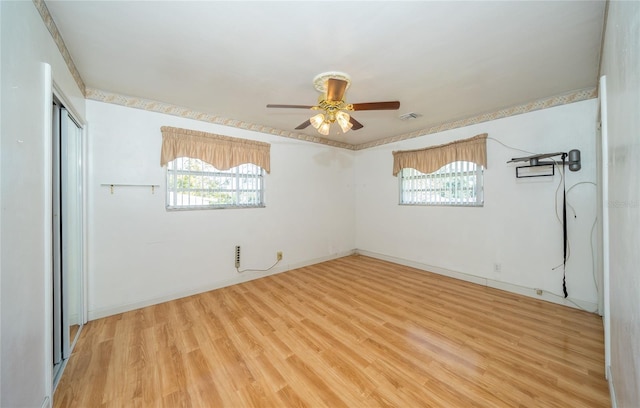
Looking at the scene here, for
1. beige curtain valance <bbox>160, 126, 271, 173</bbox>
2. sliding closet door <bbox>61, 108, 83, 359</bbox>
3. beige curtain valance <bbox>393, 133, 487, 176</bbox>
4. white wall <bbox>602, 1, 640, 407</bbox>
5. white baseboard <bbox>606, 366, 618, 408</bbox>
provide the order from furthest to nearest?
beige curtain valance <bbox>393, 133, 487, 176</bbox> → beige curtain valance <bbox>160, 126, 271, 173</bbox> → sliding closet door <bbox>61, 108, 83, 359</bbox> → white baseboard <bbox>606, 366, 618, 408</bbox> → white wall <bbox>602, 1, 640, 407</bbox>

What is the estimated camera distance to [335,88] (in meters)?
1.95

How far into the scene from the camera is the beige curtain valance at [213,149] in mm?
2965

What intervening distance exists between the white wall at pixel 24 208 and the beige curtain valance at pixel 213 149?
152 centimetres

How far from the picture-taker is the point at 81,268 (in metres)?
2.35

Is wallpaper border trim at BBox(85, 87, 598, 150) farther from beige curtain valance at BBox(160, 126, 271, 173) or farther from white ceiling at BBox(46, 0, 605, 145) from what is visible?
beige curtain valance at BBox(160, 126, 271, 173)

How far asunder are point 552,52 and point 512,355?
99.4 inches

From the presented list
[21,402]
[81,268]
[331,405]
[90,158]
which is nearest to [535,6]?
[331,405]

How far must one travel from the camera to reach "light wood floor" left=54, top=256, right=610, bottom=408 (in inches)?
59.2

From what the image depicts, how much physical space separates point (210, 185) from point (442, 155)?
12.0 feet

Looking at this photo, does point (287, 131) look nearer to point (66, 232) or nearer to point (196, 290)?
point (196, 290)

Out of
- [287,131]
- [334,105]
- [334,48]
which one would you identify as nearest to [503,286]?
[334,105]

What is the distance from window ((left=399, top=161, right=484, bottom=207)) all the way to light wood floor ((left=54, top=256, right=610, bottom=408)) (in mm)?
1446

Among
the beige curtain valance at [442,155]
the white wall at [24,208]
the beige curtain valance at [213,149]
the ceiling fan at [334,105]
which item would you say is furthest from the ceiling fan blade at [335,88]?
the beige curtain valance at [442,155]

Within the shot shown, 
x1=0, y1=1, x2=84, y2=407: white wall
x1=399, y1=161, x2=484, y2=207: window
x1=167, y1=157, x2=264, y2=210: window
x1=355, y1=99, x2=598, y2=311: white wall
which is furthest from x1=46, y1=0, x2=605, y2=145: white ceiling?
x1=399, y1=161, x2=484, y2=207: window
